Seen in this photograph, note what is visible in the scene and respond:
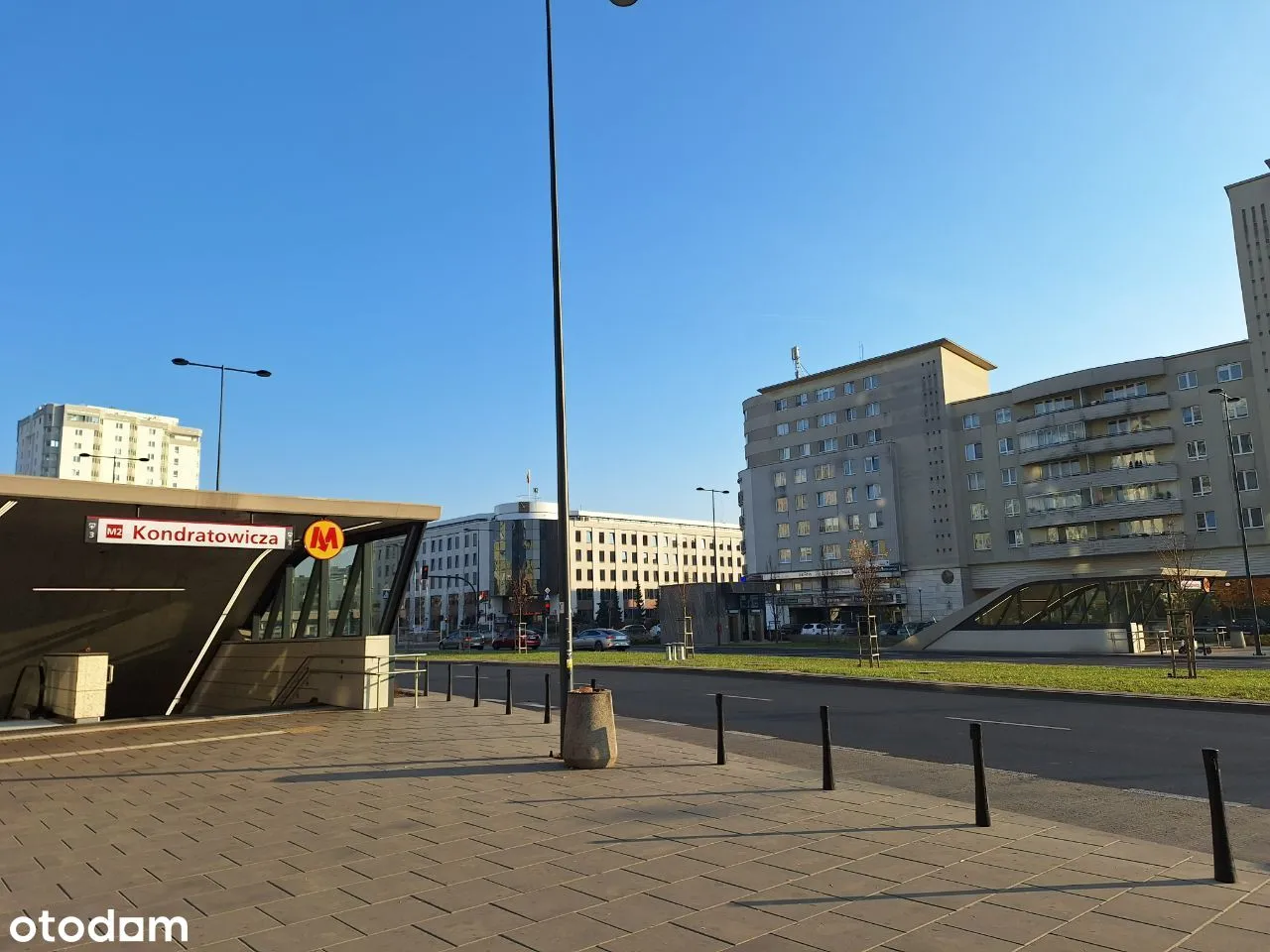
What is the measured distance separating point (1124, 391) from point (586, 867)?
6853cm

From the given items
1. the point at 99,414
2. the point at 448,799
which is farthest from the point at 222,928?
the point at 99,414

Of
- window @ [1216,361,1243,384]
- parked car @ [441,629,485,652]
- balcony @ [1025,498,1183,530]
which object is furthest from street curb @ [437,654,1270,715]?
window @ [1216,361,1243,384]

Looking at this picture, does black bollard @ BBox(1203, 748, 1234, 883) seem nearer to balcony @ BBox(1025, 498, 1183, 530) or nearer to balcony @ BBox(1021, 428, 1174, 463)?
balcony @ BBox(1025, 498, 1183, 530)

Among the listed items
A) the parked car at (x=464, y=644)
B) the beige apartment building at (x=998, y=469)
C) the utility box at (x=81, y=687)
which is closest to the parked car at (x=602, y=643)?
the parked car at (x=464, y=644)

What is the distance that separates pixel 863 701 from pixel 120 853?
47.4 ft

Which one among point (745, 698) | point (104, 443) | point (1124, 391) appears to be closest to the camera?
point (745, 698)

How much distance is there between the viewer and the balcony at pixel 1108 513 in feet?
200

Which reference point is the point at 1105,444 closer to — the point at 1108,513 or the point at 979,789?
the point at 1108,513

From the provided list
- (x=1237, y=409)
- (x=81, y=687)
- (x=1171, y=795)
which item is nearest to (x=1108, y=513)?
(x=1237, y=409)

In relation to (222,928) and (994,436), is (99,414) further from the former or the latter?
(222,928)

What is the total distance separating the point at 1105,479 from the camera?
63.8 m

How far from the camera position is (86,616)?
63.0ft

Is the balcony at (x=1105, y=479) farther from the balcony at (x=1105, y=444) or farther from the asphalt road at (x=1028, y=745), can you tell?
the asphalt road at (x=1028, y=745)

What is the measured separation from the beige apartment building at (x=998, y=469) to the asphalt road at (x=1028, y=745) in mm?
40698
